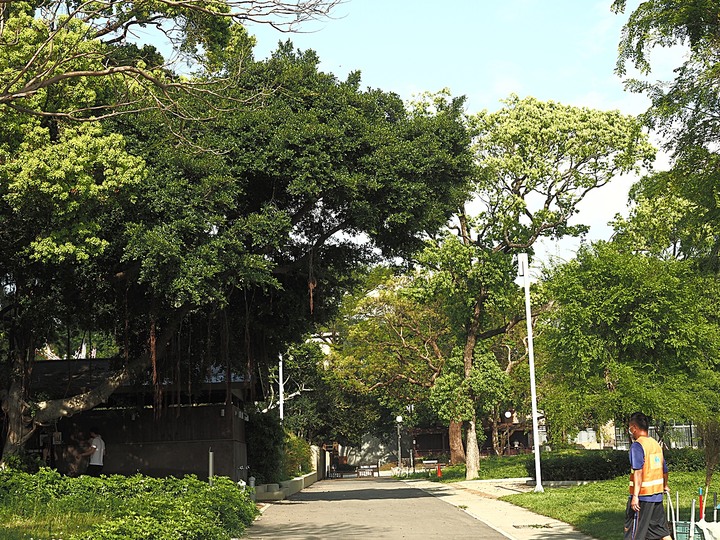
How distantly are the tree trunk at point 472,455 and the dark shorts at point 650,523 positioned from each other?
30957 millimetres

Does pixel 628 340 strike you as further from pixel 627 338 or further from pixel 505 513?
pixel 505 513

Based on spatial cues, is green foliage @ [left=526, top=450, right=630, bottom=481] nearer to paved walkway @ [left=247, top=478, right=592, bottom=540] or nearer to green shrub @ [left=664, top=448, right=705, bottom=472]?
green shrub @ [left=664, top=448, right=705, bottom=472]

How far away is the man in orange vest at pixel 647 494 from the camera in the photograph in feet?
33.0

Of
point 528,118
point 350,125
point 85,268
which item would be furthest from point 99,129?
point 528,118

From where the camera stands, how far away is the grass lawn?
52.0 ft

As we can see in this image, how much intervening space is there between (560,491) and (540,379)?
2343cm

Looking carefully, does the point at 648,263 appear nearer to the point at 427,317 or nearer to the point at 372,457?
the point at 427,317

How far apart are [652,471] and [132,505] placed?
7.39 meters

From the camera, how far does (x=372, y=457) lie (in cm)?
8375

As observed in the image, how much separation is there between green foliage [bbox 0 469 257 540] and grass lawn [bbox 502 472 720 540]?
6091 millimetres

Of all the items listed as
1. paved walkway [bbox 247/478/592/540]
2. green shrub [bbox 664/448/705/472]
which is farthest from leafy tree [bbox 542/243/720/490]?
paved walkway [bbox 247/478/592/540]

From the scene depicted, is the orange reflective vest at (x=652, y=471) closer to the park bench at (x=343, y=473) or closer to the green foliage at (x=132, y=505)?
the green foliage at (x=132, y=505)

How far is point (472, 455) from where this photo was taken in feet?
134

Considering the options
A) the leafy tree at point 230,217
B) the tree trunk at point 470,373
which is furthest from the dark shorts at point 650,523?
the tree trunk at point 470,373
